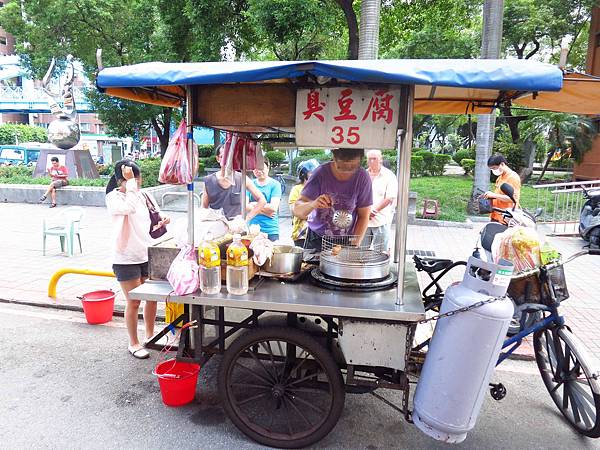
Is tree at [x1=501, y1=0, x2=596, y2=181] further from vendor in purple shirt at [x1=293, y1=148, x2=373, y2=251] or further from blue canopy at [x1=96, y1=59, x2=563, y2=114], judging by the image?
blue canopy at [x1=96, y1=59, x2=563, y2=114]

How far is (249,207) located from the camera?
4.95 m

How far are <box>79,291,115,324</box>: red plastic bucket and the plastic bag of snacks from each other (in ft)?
12.5

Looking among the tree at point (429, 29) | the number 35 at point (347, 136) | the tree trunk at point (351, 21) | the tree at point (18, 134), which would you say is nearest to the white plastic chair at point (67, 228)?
the number 35 at point (347, 136)

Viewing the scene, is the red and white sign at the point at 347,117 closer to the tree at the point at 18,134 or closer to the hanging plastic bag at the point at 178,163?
the hanging plastic bag at the point at 178,163

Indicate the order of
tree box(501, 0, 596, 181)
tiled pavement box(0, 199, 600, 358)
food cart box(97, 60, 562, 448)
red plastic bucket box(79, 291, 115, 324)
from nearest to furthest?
food cart box(97, 60, 562, 448), red plastic bucket box(79, 291, 115, 324), tiled pavement box(0, 199, 600, 358), tree box(501, 0, 596, 181)

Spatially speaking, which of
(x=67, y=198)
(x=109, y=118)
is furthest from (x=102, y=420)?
(x=109, y=118)

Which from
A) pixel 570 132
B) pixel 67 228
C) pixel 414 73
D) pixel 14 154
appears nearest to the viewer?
pixel 414 73

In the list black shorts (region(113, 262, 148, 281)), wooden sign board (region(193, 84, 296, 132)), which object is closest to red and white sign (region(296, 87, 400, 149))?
wooden sign board (region(193, 84, 296, 132))

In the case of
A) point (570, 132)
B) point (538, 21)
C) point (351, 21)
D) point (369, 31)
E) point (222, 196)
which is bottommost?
point (222, 196)

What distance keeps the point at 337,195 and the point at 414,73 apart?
5.10 ft

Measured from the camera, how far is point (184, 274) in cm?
282

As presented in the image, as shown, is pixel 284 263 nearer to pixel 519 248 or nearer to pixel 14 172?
pixel 519 248

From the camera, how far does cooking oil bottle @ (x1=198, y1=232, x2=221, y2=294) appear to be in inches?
110

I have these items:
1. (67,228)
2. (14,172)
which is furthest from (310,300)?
(14,172)
